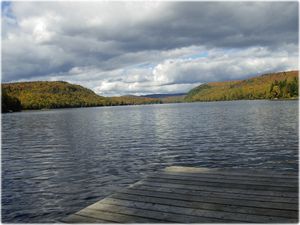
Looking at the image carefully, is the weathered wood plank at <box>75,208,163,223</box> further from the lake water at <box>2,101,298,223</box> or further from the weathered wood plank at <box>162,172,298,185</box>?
the lake water at <box>2,101,298,223</box>

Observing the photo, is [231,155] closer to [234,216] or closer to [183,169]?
[183,169]

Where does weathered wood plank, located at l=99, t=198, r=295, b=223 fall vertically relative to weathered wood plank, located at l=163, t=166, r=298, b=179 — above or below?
above

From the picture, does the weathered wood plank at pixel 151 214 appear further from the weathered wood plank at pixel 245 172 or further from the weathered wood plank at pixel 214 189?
the weathered wood plank at pixel 245 172

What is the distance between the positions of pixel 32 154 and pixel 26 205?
1483 cm

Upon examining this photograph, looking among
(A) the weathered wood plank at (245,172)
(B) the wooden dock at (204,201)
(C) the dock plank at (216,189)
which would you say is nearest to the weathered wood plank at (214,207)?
(B) the wooden dock at (204,201)

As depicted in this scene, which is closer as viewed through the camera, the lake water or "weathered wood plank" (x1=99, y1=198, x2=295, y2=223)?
"weathered wood plank" (x1=99, y1=198, x2=295, y2=223)

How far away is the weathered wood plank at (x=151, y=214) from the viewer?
22.3 ft

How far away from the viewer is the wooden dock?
693 centimetres

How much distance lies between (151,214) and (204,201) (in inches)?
58.6

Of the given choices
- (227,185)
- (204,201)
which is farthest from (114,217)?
(227,185)

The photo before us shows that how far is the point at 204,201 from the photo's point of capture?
7898 millimetres

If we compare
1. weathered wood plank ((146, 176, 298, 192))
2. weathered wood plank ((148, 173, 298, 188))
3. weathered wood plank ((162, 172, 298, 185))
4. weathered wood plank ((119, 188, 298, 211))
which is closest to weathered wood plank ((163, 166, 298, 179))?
weathered wood plank ((162, 172, 298, 185))

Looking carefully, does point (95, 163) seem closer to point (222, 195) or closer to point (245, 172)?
point (245, 172)

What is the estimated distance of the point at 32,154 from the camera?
89.4 feet
